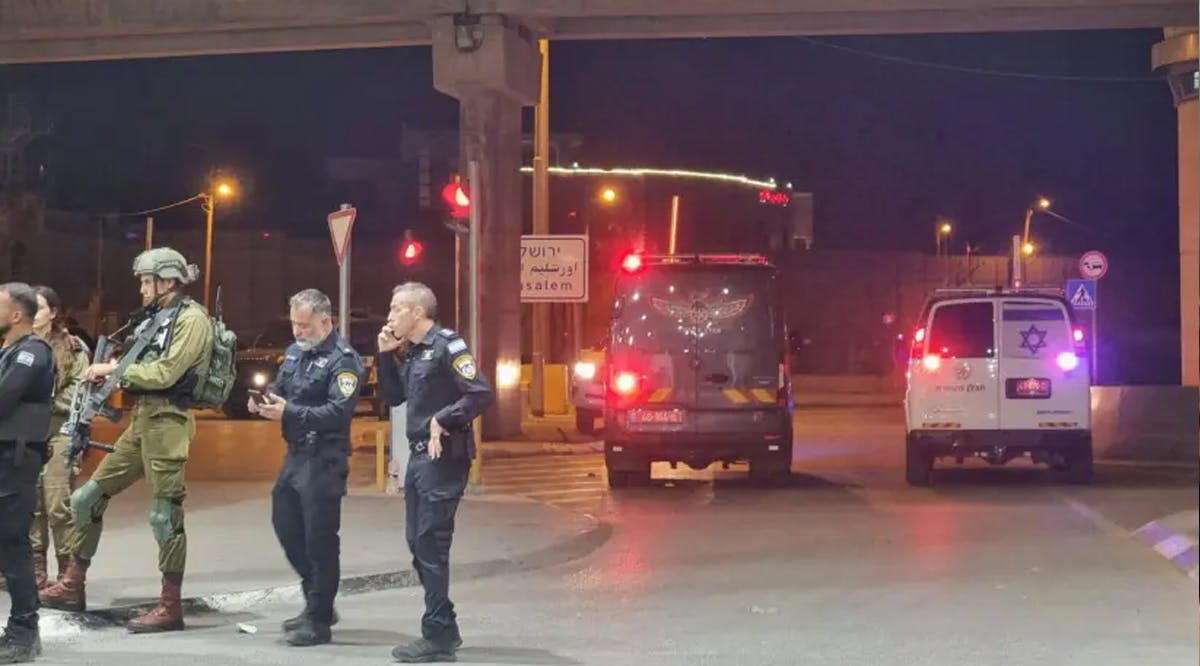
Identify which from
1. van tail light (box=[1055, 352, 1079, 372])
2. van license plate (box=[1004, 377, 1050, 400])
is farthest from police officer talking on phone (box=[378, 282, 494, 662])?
van tail light (box=[1055, 352, 1079, 372])

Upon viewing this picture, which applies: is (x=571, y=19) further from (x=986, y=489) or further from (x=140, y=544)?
(x=140, y=544)

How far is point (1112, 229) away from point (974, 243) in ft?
25.1

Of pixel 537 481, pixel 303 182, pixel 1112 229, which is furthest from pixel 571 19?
pixel 1112 229

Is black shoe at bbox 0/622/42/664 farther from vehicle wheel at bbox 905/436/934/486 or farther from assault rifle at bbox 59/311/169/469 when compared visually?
vehicle wheel at bbox 905/436/934/486

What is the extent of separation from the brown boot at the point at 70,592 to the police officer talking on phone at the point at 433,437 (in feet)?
7.07

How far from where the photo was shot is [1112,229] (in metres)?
67.3

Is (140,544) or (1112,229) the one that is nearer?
(140,544)

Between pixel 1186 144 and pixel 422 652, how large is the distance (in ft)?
68.0

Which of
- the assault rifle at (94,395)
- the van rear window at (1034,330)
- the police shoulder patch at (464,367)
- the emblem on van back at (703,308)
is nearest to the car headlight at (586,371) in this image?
the emblem on van back at (703,308)

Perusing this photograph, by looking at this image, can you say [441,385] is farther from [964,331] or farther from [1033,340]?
[1033,340]

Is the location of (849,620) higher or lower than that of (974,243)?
lower

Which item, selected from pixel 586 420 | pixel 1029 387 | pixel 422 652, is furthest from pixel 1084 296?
pixel 422 652

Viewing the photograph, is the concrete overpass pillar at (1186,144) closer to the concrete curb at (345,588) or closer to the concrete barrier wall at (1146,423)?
the concrete barrier wall at (1146,423)

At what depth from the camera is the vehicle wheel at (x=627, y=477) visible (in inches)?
580
